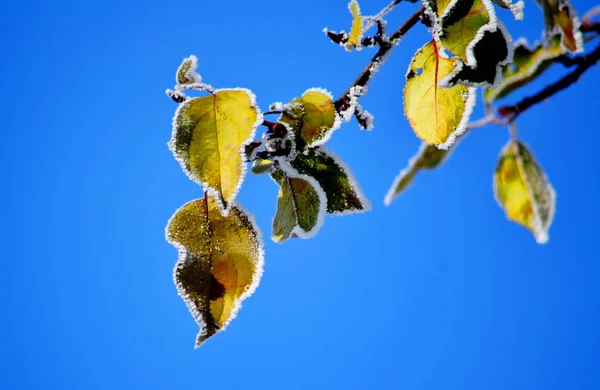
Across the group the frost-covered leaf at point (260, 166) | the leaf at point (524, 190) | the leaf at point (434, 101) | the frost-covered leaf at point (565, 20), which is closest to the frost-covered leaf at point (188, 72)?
the frost-covered leaf at point (260, 166)

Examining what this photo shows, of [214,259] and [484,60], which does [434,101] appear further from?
[214,259]

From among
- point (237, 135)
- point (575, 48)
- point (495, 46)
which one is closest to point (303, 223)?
point (237, 135)

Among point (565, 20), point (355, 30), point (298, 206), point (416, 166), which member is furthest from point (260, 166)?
point (416, 166)

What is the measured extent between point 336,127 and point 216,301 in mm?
220

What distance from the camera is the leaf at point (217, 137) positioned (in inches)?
17.5

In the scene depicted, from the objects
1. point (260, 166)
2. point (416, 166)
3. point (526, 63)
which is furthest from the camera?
point (416, 166)

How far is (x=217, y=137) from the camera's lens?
0.46m

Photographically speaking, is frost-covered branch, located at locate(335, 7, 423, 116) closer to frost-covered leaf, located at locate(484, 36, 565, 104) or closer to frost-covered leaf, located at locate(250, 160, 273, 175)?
frost-covered leaf, located at locate(250, 160, 273, 175)

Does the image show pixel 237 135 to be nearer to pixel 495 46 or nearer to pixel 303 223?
pixel 303 223

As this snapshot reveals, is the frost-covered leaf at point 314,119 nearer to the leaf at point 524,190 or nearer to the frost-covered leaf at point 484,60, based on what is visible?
the frost-covered leaf at point 484,60

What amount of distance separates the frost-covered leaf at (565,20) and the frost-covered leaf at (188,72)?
1.35 ft

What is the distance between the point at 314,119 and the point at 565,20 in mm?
315

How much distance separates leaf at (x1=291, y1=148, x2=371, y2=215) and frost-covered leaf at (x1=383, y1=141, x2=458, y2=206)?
384 mm

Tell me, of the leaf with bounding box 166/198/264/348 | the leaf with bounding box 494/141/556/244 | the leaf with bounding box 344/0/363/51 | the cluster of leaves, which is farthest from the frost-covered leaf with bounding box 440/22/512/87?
the leaf with bounding box 494/141/556/244
